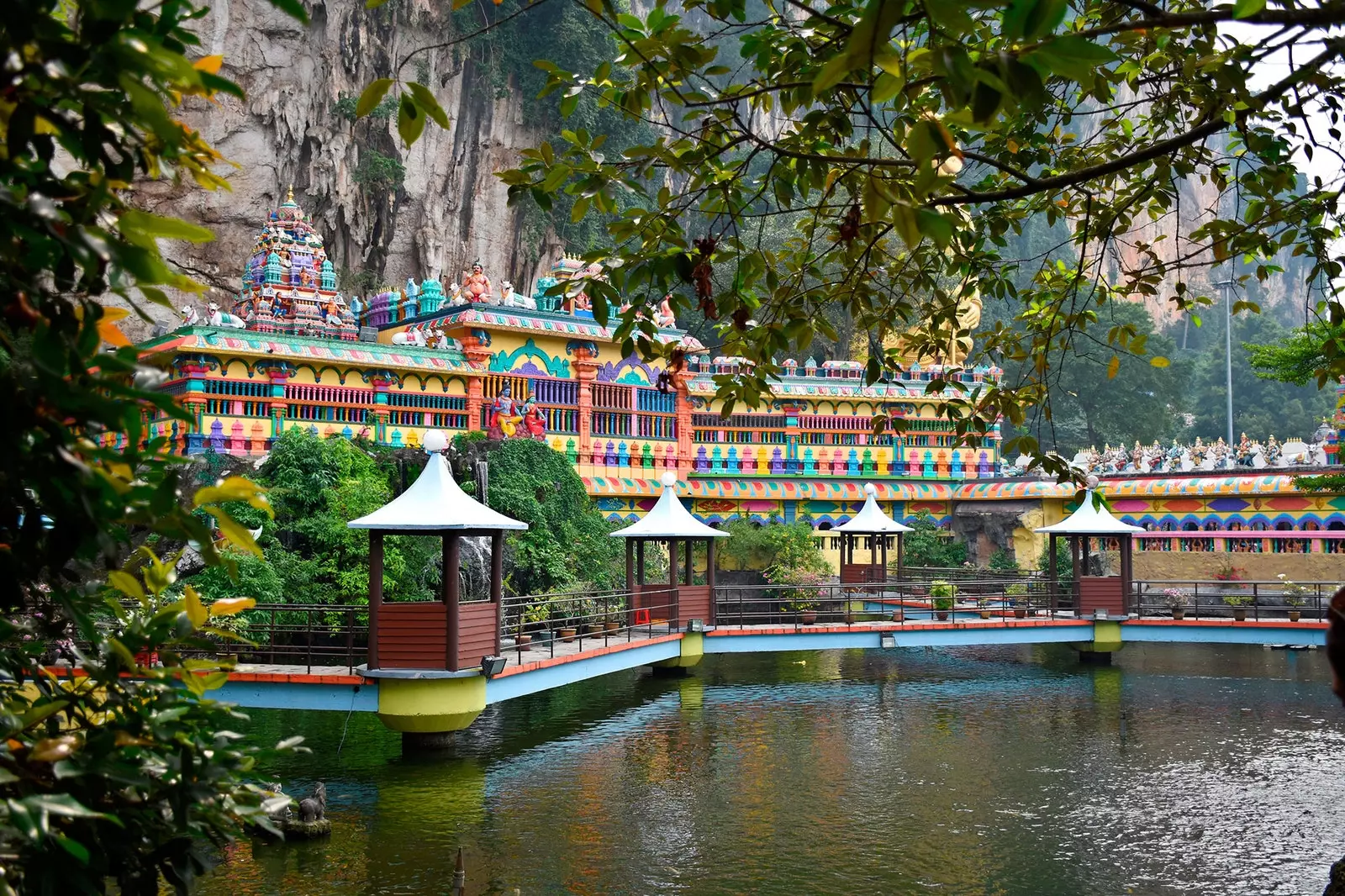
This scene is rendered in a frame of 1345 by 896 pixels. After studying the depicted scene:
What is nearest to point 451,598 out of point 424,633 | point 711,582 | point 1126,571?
point 424,633

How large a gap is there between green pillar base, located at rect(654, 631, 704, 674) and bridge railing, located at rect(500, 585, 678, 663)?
12.1 inches

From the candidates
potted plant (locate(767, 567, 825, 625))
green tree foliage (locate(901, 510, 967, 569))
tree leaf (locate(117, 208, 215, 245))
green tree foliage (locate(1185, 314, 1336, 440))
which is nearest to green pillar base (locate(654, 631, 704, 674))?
potted plant (locate(767, 567, 825, 625))

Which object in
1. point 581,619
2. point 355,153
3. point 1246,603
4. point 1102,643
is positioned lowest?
point 1102,643

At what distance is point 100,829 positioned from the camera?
289 cm

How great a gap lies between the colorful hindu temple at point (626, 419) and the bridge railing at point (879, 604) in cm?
321

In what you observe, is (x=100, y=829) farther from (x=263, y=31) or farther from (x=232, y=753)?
(x=263, y=31)

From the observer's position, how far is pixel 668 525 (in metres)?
20.5

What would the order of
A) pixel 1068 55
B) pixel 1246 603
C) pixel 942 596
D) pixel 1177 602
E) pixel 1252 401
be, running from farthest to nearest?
1. pixel 1252 401
2. pixel 1177 602
3. pixel 1246 603
4. pixel 942 596
5. pixel 1068 55

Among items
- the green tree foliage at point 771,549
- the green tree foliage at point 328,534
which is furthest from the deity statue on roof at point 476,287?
the green tree foliage at point 771,549

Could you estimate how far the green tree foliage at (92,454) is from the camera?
2.39 meters

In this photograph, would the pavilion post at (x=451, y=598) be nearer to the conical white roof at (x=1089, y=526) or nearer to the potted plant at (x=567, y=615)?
the potted plant at (x=567, y=615)

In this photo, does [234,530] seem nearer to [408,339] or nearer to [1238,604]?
[408,339]

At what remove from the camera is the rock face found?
103ft

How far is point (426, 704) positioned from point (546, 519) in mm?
8957
